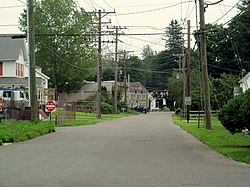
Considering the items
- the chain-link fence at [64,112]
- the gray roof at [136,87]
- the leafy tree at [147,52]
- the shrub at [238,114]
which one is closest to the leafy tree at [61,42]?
the chain-link fence at [64,112]

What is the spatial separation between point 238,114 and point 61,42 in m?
61.4

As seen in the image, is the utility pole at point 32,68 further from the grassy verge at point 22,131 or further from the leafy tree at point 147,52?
the leafy tree at point 147,52

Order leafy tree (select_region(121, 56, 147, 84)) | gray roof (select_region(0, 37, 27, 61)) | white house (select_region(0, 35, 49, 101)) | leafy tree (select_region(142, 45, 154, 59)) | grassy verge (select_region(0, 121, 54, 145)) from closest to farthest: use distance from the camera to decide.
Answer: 1. grassy verge (select_region(0, 121, 54, 145))
2. white house (select_region(0, 35, 49, 101))
3. gray roof (select_region(0, 37, 27, 61))
4. leafy tree (select_region(121, 56, 147, 84))
5. leafy tree (select_region(142, 45, 154, 59))

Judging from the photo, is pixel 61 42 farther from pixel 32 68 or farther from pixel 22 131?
pixel 22 131

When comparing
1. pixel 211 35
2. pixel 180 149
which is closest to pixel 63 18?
pixel 211 35

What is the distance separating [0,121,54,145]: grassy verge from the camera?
23.0 metres

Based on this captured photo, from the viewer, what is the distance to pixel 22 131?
25250 mm

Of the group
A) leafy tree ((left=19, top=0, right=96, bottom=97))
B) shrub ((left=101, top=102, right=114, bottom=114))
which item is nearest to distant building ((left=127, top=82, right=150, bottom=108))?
shrub ((left=101, top=102, right=114, bottom=114))

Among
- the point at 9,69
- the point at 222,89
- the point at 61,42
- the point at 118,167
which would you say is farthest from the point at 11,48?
the point at 118,167

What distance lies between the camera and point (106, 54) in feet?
244

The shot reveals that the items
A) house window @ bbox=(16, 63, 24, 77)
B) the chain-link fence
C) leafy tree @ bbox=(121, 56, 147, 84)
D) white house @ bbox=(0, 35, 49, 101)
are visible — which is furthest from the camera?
leafy tree @ bbox=(121, 56, 147, 84)

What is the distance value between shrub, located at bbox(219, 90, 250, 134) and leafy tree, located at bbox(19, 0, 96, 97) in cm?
5586

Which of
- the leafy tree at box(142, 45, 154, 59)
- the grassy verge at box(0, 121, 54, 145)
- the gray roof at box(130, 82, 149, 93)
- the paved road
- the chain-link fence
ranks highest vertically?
the leafy tree at box(142, 45, 154, 59)

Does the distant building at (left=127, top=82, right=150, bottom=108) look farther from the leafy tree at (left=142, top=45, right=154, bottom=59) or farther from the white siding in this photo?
the white siding
